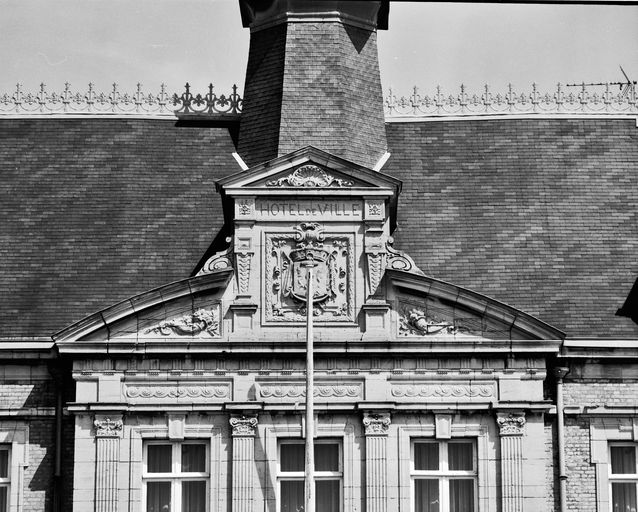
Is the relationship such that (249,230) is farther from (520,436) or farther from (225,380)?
(520,436)

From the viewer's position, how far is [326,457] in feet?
91.4

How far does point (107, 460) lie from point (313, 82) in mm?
9483

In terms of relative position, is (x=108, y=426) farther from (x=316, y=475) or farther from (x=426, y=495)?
(x=426, y=495)

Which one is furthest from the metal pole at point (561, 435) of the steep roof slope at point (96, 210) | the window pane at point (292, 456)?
the steep roof slope at point (96, 210)

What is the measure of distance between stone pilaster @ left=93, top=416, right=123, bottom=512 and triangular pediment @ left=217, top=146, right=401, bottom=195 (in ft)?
15.3

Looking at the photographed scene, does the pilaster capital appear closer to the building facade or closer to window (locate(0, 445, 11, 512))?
the building facade

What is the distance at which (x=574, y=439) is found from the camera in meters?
28.3

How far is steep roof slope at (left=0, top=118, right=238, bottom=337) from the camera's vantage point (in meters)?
29.9

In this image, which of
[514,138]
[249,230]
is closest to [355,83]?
[514,138]

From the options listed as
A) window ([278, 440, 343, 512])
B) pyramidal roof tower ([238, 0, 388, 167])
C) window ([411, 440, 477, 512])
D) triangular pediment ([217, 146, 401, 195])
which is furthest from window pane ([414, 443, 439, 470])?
pyramidal roof tower ([238, 0, 388, 167])

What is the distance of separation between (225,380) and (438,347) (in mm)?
3804

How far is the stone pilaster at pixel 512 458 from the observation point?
2728 centimetres

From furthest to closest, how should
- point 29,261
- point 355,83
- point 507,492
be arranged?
point 355,83 → point 29,261 → point 507,492

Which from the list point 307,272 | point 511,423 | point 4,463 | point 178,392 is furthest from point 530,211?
point 4,463
